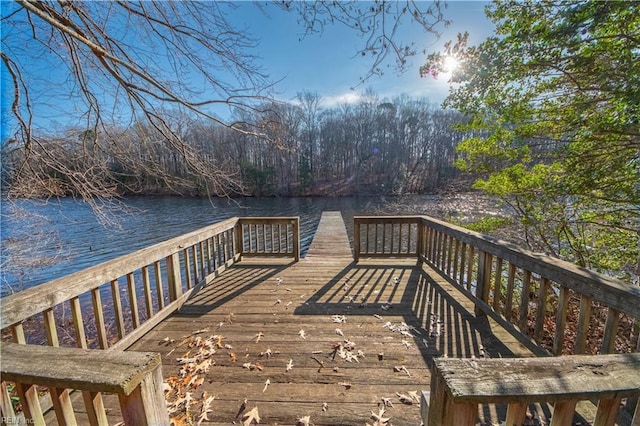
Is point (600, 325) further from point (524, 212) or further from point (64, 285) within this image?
point (64, 285)

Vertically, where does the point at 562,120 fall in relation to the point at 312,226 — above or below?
above

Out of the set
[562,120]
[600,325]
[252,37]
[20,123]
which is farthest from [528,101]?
[20,123]

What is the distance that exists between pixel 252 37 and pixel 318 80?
1.52m

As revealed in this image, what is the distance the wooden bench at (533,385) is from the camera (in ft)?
2.49

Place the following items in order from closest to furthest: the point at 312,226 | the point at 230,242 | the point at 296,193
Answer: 1. the point at 230,242
2. the point at 312,226
3. the point at 296,193

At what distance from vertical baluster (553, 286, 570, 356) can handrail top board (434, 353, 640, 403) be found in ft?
4.02

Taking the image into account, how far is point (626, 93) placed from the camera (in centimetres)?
246

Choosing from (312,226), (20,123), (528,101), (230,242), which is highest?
(528,101)

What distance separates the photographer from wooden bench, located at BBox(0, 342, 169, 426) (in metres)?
0.81

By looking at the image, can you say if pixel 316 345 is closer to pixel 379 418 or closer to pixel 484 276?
pixel 379 418

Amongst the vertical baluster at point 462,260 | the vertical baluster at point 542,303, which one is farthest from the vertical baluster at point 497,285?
the vertical baluster at point 462,260

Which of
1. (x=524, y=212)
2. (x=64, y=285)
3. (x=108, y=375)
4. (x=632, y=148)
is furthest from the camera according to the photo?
(x=524, y=212)

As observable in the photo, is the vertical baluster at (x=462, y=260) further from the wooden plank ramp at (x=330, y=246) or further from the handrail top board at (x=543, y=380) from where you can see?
the handrail top board at (x=543, y=380)

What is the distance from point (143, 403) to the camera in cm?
87
